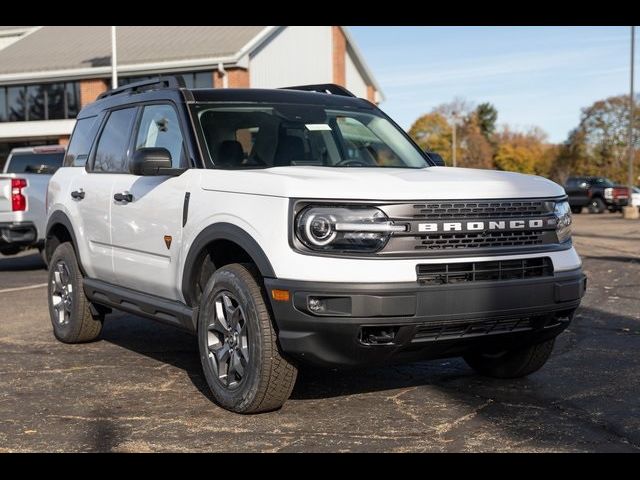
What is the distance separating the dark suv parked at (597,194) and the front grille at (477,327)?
36.8m

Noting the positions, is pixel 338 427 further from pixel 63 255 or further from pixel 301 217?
pixel 63 255

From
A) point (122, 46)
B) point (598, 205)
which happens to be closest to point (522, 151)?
point (598, 205)

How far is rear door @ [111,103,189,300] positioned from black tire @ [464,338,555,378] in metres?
2.00

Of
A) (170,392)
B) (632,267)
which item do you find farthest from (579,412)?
(632,267)

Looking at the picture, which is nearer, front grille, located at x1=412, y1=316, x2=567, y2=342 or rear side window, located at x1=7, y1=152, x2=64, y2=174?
front grille, located at x1=412, y1=316, x2=567, y2=342

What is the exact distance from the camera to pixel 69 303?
712 cm

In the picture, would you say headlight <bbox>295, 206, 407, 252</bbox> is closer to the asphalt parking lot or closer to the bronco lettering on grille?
the bronco lettering on grille

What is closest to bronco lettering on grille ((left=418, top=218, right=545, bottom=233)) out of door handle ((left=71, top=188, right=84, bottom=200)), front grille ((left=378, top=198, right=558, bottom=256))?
front grille ((left=378, top=198, right=558, bottom=256))

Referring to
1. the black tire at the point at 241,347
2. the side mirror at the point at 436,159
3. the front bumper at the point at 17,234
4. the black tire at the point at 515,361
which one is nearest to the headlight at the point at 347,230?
the black tire at the point at 241,347

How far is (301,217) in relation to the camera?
14.7 ft

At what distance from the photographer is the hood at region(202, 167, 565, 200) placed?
4492 mm

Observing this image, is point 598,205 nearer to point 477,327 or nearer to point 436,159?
point 436,159

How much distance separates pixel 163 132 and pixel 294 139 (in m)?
0.89

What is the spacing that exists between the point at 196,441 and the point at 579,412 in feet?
6.90
